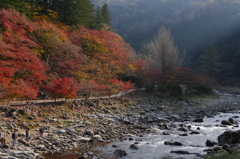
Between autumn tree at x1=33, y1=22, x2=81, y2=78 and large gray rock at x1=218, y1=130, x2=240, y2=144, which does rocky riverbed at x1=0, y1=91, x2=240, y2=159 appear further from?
autumn tree at x1=33, y1=22, x2=81, y2=78

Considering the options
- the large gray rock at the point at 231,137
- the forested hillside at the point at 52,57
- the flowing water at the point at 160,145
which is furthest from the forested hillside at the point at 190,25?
the large gray rock at the point at 231,137

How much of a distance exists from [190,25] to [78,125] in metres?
96.7

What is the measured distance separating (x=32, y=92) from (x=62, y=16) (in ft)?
57.3

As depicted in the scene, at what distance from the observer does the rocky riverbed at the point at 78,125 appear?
34.1ft

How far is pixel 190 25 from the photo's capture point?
320ft

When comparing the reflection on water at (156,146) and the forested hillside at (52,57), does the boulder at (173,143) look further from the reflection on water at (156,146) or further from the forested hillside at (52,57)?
the forested hillside at (52,57)

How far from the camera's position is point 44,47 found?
22.6 meters

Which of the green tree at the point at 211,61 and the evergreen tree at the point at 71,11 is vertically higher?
the evergreen tree at the point at 71,11

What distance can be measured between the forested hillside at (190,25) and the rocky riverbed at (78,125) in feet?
155

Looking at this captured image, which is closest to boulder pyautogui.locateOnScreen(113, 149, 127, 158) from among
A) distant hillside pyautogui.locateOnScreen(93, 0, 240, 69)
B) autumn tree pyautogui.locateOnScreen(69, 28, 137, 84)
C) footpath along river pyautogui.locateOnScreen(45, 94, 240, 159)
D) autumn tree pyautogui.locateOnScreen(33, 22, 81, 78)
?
footpath along river pyautogui.locateOnScreen(45, 94, 240, 159)

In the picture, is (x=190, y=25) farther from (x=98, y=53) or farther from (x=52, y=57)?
(x=52, y=57)

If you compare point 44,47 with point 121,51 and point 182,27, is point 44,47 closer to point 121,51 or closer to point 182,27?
point 121,51

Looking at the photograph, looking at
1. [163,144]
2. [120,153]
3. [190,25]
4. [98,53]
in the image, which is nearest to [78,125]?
[120,153]

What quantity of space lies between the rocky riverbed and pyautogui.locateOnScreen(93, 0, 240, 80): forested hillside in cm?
4721
